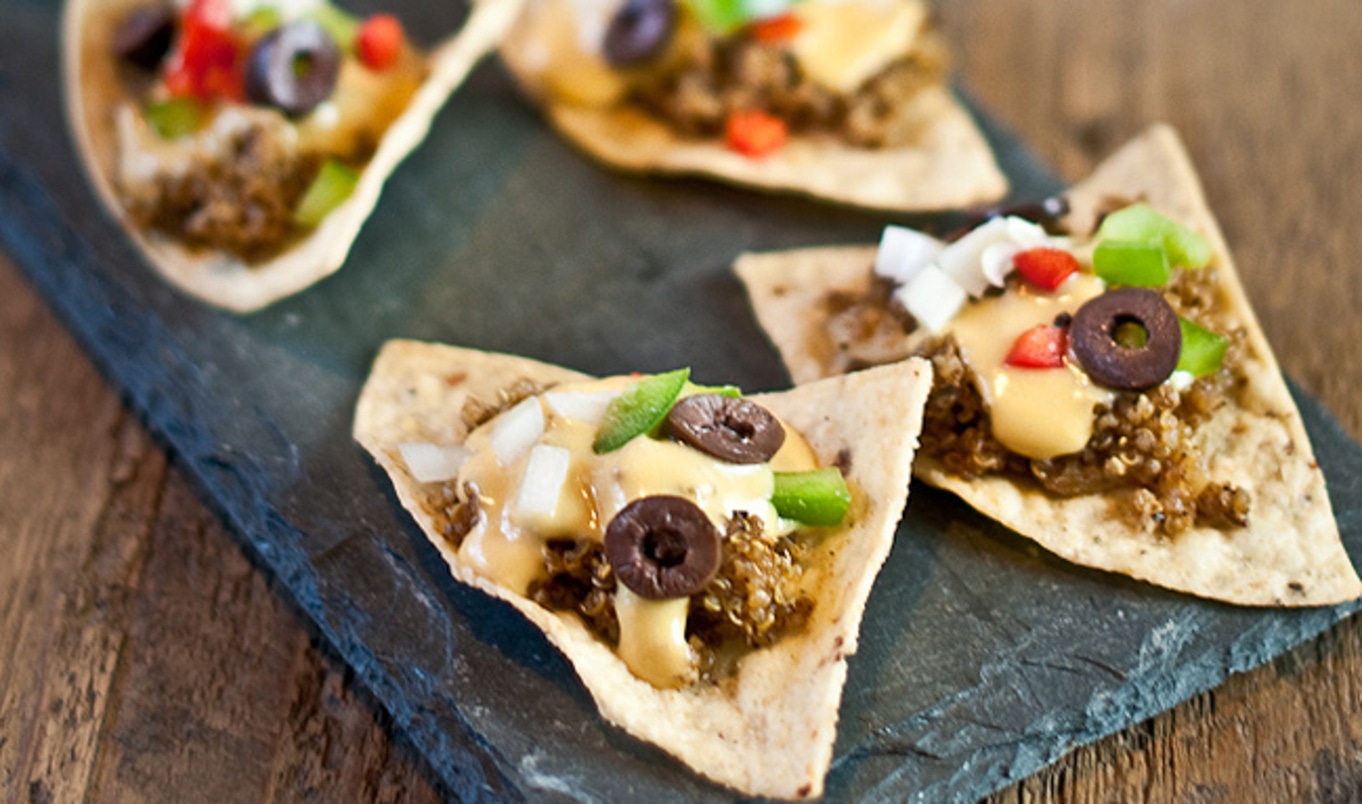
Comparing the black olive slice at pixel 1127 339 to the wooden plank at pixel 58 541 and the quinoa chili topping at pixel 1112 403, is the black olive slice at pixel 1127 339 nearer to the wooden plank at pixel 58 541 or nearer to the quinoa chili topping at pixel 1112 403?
the quinoa chili topping at pixel 1112 403

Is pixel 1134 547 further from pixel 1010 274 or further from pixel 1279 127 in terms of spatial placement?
pixel 1279 127

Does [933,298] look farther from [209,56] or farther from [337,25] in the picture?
[209,56]

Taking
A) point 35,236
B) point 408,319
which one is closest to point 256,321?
point 408,319

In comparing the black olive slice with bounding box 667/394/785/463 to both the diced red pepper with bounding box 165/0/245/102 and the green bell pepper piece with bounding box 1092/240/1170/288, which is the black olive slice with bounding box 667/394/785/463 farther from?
the diced red pepper with bounding box 165/0/245/102

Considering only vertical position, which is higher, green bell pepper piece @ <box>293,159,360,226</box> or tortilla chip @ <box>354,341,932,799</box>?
green bell pepper piece @ <box>293,159,360,226</box>

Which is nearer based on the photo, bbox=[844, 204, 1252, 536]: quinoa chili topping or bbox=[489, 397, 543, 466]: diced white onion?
bbox=[489, 397, 543, 466]: diced white onion

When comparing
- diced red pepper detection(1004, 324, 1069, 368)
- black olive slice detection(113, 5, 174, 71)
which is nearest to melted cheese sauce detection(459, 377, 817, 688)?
diced red pepper detection(1004, 324, 1069, 368)

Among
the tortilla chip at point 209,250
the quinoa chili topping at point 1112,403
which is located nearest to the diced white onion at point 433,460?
the tortilla chip at point 209,250
